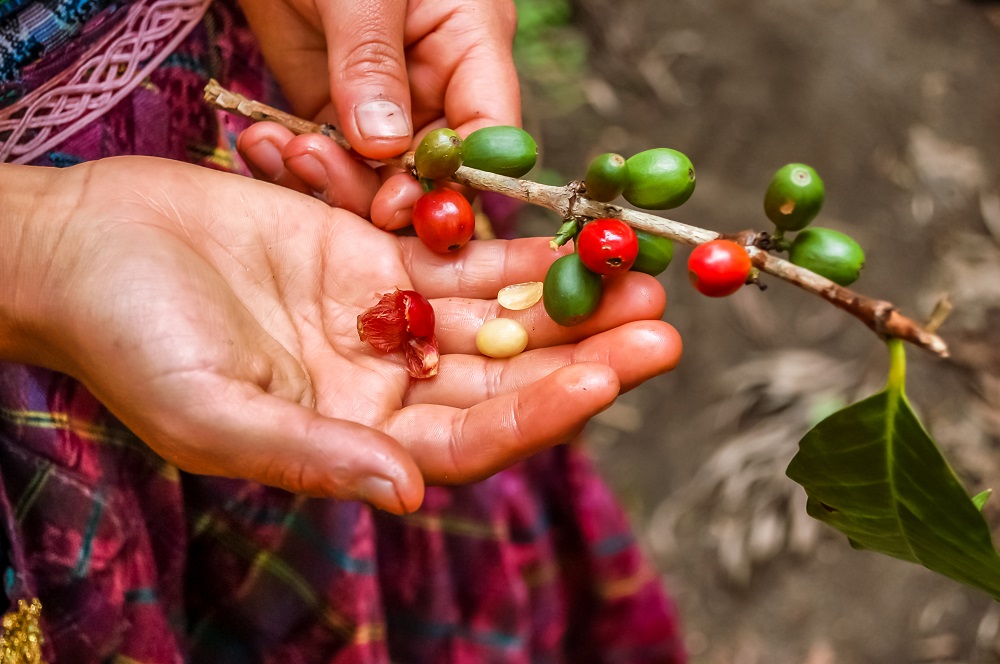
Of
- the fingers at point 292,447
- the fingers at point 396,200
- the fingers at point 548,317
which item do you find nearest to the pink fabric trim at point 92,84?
the fingers at point 396,200

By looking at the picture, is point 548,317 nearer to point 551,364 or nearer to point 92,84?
point 551,364

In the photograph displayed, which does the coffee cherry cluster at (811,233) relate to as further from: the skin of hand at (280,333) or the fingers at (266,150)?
the fingers at (266,150)

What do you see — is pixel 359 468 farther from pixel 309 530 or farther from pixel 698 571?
pixel 698 571

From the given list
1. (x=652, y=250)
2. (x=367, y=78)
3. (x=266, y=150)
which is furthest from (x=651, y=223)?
(x=266, y=150)

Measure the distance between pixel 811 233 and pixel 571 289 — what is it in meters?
0.63

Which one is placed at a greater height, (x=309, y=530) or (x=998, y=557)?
(x=998, y=557)

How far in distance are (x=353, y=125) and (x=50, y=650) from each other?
1776 millimetres

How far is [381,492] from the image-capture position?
1699 mm

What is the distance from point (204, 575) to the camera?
2.62 meters

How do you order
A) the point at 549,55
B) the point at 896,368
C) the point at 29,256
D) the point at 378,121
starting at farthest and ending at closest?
1. the point at 549,55
2. the point at 378,121
3. the point at 29,256
4. the point at 896,368

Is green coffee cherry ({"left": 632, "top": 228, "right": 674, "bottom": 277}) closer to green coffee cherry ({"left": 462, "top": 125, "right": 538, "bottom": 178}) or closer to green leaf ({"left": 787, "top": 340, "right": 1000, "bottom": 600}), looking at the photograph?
green coffee cherry ({"left": 462, "top": 125, "right": 538, "bottom": 178})

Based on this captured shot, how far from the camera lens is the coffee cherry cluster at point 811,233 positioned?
6.26 ft

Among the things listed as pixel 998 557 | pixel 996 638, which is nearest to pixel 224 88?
pixel 998 557

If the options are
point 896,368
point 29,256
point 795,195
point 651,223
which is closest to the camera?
point 896,368
